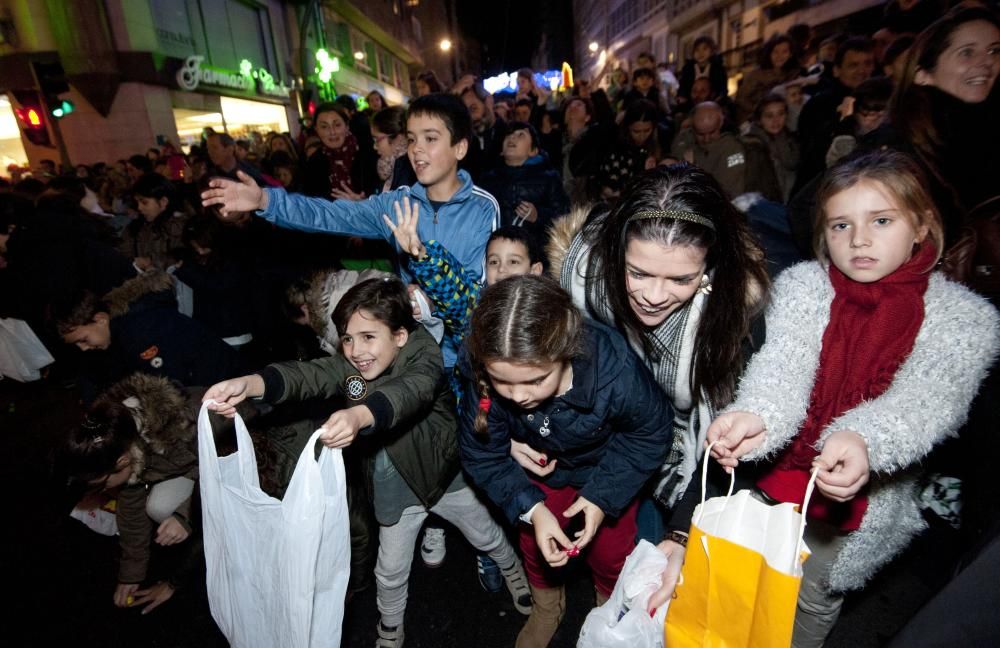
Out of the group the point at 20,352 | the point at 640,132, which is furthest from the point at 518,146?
the point at 20,352

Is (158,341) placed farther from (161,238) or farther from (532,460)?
(161,238)

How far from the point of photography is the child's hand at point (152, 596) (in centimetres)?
252

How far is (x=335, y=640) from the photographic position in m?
1.63

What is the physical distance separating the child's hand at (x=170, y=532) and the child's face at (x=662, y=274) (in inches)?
93.1

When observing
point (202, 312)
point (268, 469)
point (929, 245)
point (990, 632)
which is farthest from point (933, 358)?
point (202, 312)

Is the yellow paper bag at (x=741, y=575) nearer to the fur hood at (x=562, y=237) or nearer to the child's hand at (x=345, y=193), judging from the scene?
the fur hood at (x=562, y=237)

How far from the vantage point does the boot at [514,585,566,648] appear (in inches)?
82.4

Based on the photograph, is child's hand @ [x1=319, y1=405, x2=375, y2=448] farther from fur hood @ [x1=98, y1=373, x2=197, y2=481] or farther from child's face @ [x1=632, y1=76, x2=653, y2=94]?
child's face @ [x1=632, y1=76, x2=653, y2=94]

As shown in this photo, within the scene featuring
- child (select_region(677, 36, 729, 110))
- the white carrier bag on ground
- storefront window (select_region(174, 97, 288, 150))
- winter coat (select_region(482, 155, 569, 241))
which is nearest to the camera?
the white carrier bag on ground

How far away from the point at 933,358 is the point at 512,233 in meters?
1.66

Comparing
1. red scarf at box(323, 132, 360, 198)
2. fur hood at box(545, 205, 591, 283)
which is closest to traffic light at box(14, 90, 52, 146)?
red scarf at box(323, 132, 360, 198)

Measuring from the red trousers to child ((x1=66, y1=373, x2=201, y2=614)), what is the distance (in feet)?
5.48

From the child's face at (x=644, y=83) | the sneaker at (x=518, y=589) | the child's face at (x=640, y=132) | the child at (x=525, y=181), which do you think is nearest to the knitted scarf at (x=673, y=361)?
the sneaker at (x=518, y=589)

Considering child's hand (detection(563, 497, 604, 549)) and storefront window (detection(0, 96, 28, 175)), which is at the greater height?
storefront window (detection(0, 96, 28, 175))
